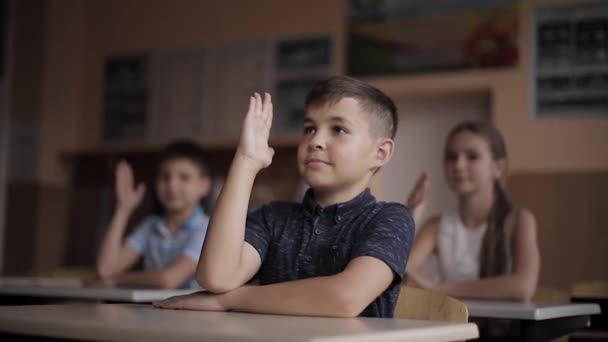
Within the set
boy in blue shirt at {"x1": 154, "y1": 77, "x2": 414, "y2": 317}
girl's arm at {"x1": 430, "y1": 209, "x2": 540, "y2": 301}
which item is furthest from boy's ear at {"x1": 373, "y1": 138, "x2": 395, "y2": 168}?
girl's arm at {"x1": 430, "y1": 209, "x2": 540, "y2": 301}

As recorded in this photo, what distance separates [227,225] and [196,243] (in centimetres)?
183

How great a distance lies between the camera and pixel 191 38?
22.5ft

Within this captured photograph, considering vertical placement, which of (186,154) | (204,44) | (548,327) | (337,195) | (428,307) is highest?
(204,44)

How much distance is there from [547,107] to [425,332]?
4.47 meters

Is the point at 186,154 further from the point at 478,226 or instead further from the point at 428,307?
the point at 428,307

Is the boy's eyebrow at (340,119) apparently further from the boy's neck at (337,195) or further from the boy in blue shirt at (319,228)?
the boy's neck at (337,195)

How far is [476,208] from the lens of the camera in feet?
10.5

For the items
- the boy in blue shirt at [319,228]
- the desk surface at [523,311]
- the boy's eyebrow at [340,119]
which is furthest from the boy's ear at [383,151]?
the desk surface at [523,311]

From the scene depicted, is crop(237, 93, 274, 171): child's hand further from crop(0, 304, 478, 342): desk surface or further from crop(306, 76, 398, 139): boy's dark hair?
crop(0, 304, 478, 342): desk surface

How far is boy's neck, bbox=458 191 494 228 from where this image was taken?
10.4 ft

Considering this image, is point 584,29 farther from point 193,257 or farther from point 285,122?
point 193,257

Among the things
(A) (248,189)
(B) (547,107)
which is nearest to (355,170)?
(A) (248,189)

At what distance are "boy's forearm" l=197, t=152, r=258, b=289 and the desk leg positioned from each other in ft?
2.84

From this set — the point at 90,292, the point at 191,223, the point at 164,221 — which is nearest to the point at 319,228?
the point at 90,292
